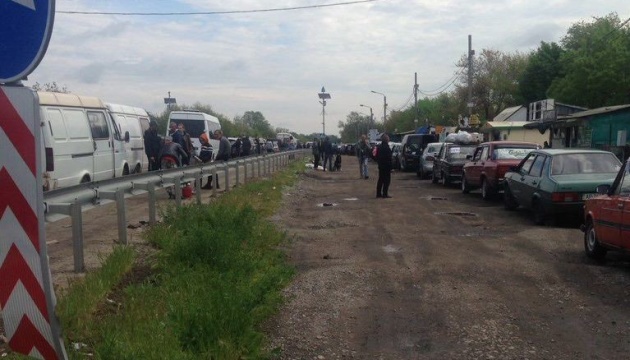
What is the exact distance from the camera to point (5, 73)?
3.31 m

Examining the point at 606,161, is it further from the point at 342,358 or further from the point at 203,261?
the point at 342,358

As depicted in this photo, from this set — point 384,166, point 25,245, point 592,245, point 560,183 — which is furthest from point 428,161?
point 25,245

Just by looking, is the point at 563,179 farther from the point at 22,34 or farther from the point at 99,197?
the point at 22,34

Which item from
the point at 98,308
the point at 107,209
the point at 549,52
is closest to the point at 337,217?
the point at 107,209

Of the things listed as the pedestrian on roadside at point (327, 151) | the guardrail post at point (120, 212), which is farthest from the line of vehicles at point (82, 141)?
the pedestrian on roadside at point (327, 151)

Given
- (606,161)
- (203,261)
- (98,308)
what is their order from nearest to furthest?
(98,308) → (203,261) → (606,161)

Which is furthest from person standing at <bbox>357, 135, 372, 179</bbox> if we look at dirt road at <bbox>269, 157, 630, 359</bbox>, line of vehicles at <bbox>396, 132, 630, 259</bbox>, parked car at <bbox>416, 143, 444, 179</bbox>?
dirt road at <bbox>269, 157, 630, 359</bbox>

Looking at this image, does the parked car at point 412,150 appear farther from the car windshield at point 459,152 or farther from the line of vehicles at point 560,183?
the line of vehicles at point 560,183

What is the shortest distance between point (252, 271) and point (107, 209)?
7077 millimetres

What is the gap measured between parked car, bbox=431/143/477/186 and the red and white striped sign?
2022 centimetres

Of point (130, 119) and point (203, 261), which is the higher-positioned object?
point (130, 119)

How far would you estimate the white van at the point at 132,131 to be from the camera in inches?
750

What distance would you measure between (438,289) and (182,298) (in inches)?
114

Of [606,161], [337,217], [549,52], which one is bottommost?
[337,217]
